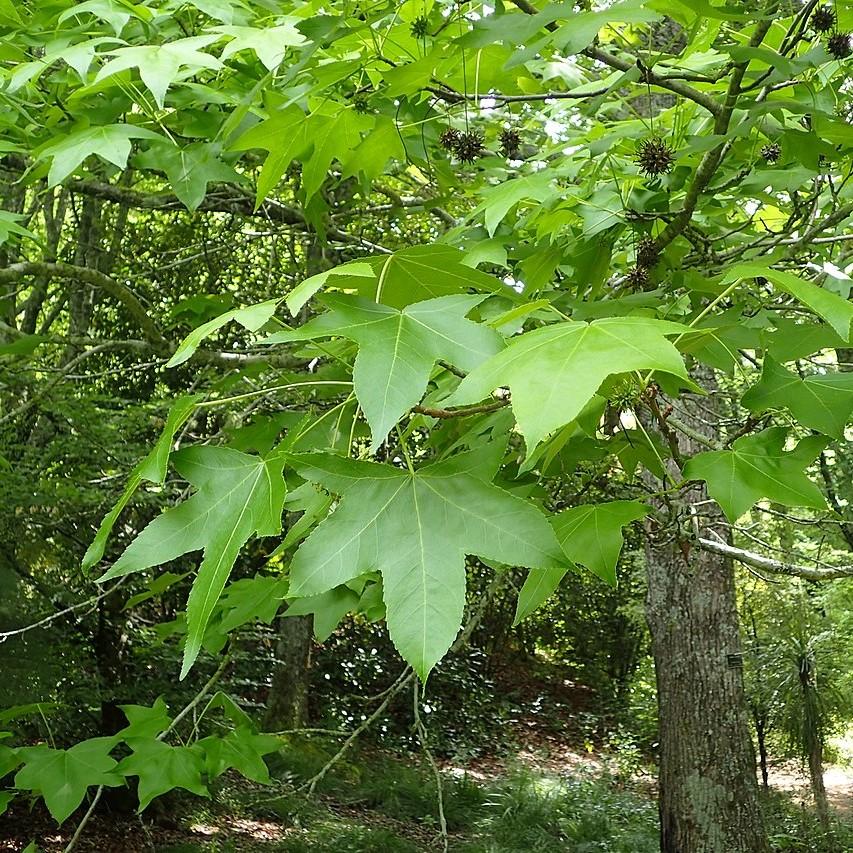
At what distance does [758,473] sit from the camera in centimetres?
115

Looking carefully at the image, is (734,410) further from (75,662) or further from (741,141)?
(75,662)

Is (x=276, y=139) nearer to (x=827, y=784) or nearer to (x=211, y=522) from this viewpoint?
(x=211, y=522)

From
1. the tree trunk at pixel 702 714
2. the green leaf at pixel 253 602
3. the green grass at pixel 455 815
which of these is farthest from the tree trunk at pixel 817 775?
the green leaf at pixel 253 602

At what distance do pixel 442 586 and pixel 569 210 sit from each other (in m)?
0.96

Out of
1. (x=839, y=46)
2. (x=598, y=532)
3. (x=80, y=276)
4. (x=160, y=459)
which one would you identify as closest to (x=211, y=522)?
(x=160, y=459)

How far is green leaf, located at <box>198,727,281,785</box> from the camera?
2188 mm

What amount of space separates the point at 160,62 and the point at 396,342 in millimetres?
755

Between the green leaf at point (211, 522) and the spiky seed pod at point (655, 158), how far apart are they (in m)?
0.97

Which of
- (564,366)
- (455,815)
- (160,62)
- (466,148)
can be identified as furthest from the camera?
(455,815)

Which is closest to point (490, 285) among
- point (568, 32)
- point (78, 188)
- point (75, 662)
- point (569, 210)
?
point (568, 32)

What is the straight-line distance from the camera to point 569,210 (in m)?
1.57

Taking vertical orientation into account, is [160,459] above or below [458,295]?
below

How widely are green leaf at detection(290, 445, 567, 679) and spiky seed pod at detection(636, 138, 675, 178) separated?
0.86 metres

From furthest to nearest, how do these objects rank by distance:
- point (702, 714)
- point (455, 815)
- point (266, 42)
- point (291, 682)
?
1. point (291, 682)
2. point (455, 815)
3. point (702, 714)
4. point (266, 42)
